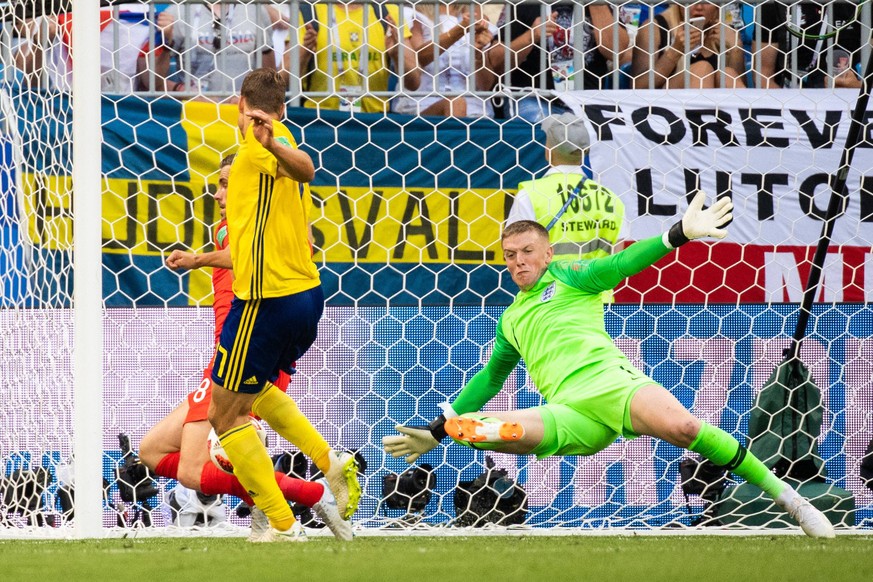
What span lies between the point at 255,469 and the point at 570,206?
2152mm

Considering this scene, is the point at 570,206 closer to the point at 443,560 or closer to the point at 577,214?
the point at 577,214

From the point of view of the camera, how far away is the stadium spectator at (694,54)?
6359 mm

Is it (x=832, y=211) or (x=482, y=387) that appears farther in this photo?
(x=832, y=211)

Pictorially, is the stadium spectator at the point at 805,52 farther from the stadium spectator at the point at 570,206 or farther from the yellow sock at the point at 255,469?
the yellow sock at the point at 255,469

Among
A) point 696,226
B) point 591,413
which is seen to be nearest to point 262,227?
point 591,413

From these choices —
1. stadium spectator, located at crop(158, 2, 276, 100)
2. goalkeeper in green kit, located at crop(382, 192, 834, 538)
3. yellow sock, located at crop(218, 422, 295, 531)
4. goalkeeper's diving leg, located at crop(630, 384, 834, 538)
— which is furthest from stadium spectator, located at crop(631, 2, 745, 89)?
yellow sock, located at crop(218, 422, 295, 531)

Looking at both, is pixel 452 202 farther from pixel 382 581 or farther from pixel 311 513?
pixel 382 581

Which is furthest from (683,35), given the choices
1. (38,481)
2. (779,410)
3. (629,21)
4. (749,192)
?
(38,481)

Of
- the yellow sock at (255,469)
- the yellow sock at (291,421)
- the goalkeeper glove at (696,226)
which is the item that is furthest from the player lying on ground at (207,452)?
the goalkeeper glove at (696,226)

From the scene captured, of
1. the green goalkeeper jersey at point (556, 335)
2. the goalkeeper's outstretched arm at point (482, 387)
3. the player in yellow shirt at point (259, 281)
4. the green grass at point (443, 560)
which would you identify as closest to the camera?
the green grass at point (443, 560)

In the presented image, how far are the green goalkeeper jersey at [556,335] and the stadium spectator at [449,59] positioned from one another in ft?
5.05

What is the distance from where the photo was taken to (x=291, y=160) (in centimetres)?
397

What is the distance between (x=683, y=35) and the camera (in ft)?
21.1

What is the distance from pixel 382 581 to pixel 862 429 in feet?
10.1
